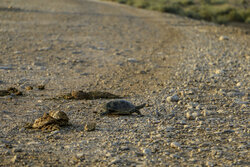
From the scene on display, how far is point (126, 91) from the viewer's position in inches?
290

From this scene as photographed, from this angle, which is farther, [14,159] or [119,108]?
[119,108]

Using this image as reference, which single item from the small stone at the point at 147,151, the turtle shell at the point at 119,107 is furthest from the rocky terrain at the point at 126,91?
the turtle shell at the point at 119,107

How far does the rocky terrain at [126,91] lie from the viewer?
4613 mm

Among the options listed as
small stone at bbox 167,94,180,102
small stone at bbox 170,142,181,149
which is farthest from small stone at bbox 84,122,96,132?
small stone at bbox 167,94,180,102

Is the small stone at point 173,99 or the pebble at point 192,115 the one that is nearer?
the pebble at point 192,115

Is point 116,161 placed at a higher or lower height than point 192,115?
lower

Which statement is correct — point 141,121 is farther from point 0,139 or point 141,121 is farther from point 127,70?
point 127,70

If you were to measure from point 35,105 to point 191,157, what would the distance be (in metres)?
2.75

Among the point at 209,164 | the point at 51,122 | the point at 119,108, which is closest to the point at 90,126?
the point at 51,122

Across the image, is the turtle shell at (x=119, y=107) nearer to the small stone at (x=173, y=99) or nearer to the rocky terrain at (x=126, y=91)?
the rocky terrain at (x=126, y=91)

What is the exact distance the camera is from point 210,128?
216 inches

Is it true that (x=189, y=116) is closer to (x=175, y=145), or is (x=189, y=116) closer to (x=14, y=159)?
(x=175, y=145)

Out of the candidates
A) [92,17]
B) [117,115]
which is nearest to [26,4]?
[92,17]

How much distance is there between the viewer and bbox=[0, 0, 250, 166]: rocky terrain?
4613mm
